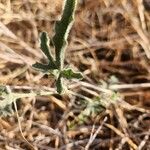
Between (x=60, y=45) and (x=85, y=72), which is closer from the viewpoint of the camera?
(x=60, y=45)

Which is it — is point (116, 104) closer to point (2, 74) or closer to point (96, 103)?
point (96, 103)

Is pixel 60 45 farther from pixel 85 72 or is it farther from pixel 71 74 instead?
pixel 85 72

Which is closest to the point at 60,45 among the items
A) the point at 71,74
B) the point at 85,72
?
the point at 71,74

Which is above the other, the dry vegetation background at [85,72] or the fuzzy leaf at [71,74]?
the fuzzy leaf at [71,74]

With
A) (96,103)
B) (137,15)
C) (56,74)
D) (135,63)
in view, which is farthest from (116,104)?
(56,74)

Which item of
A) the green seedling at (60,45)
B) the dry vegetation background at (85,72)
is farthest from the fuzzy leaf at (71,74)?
the dry vegetation background at (85,72)

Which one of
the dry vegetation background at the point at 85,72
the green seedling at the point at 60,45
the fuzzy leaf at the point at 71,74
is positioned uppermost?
the green seedling at the point at 60,45

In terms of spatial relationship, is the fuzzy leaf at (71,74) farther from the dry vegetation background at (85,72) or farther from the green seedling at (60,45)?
the dry vegetation background at (85,72)

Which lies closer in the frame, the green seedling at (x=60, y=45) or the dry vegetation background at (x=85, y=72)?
the green seedling at (x=60, y=45)
